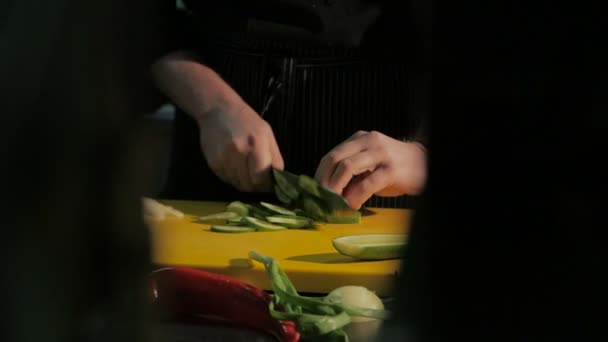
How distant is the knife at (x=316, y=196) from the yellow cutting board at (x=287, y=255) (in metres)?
0.03

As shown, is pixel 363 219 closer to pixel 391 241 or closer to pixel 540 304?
pixel 391 241

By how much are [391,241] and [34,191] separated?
1.83 ft

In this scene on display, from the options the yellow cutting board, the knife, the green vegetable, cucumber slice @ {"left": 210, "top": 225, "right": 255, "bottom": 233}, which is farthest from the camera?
the knife

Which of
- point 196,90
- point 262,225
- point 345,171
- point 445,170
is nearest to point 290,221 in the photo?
point 262,225

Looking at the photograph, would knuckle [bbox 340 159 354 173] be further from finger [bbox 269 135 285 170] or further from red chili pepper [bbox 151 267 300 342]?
red chili pepper [bbox 151 267 300 342]

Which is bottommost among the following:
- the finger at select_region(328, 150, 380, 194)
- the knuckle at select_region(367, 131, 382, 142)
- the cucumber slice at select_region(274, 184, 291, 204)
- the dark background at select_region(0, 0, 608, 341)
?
the cucumber slice at select_region(274, 184, 291, 204)

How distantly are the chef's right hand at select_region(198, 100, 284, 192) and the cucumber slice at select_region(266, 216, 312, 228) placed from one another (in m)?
0.16

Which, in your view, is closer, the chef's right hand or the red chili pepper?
the red chili pepper

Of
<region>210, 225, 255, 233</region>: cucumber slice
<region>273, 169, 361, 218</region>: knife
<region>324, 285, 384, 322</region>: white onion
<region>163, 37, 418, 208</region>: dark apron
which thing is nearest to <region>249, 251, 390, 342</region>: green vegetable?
<region>324, 285, 384, 322</region>: white onion

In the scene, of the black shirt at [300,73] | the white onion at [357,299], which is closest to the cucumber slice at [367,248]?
the white onion at [357,299]

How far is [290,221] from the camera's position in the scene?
843 mm

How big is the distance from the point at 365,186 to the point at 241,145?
0.17 metres

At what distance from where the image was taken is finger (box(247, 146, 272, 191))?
995 mm

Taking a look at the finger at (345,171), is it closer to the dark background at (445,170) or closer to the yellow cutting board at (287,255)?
the yellow cutting board at (287,255)
